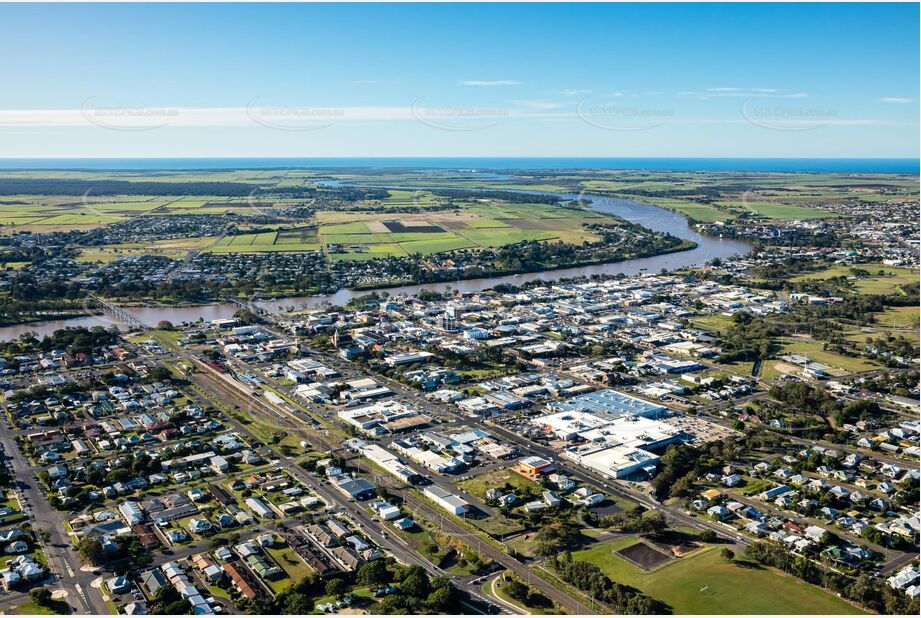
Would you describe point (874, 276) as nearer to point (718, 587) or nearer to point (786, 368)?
point (786, 368)

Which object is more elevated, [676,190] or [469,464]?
[676,190]

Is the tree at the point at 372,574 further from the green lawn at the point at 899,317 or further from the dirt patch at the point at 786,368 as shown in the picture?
the green lawn at the point at 899,317

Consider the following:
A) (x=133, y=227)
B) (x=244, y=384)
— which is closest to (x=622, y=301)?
(x=244, y=384)

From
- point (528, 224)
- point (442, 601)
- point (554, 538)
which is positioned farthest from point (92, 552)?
point (528, 224)

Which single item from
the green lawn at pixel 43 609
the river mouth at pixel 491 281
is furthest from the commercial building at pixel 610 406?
the river mouth at pixel 491 281

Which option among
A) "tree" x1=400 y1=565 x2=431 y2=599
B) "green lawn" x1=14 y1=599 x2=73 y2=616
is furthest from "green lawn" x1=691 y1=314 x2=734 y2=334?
"green lawn" x1=14 y1=599 x2=73 y2=616

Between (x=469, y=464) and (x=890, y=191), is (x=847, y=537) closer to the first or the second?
(x=469, y=464)

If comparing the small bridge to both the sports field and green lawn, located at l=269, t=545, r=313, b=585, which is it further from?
the sports field
